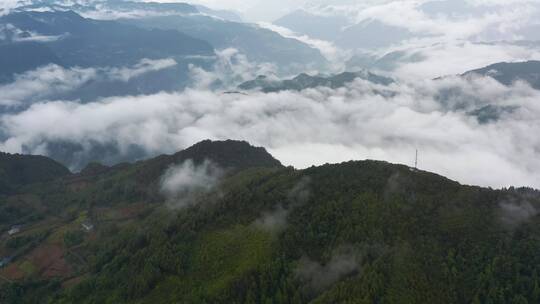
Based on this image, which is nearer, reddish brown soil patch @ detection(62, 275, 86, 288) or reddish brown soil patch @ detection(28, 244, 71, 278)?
reddish brown soil patch @ detection(62, 275, 86, 288)

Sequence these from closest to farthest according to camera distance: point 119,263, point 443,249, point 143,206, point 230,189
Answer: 1. point 443,249
2. point 119,263
3. point 230,189
4. point 143,206

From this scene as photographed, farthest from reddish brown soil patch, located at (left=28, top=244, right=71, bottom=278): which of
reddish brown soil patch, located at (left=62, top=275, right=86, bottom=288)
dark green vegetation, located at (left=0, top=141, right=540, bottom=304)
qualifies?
reddish brown soil patch, located at (left=62, top=275, right=86, bottom=288)

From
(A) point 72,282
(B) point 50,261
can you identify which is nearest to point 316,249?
(A) point 72,282

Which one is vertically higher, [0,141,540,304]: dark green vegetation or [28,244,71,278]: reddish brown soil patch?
[0,141,540,304]: dark green vegetation

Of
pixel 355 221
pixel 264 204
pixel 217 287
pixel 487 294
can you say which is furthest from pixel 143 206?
pixel 487 294


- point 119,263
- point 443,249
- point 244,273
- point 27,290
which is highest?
point 443,249

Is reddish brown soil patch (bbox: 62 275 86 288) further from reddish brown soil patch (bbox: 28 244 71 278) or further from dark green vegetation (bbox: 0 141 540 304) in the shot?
reddish brown soil patch (bbox: 28 244 71 278)

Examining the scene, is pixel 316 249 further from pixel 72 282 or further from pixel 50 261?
pixel 50 261

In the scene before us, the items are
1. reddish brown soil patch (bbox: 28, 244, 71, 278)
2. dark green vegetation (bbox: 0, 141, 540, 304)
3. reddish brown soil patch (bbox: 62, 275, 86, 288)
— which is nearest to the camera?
dark green vegetation (bbox: 0, 141, 540, 304)

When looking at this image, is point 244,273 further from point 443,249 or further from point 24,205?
point 24,205
